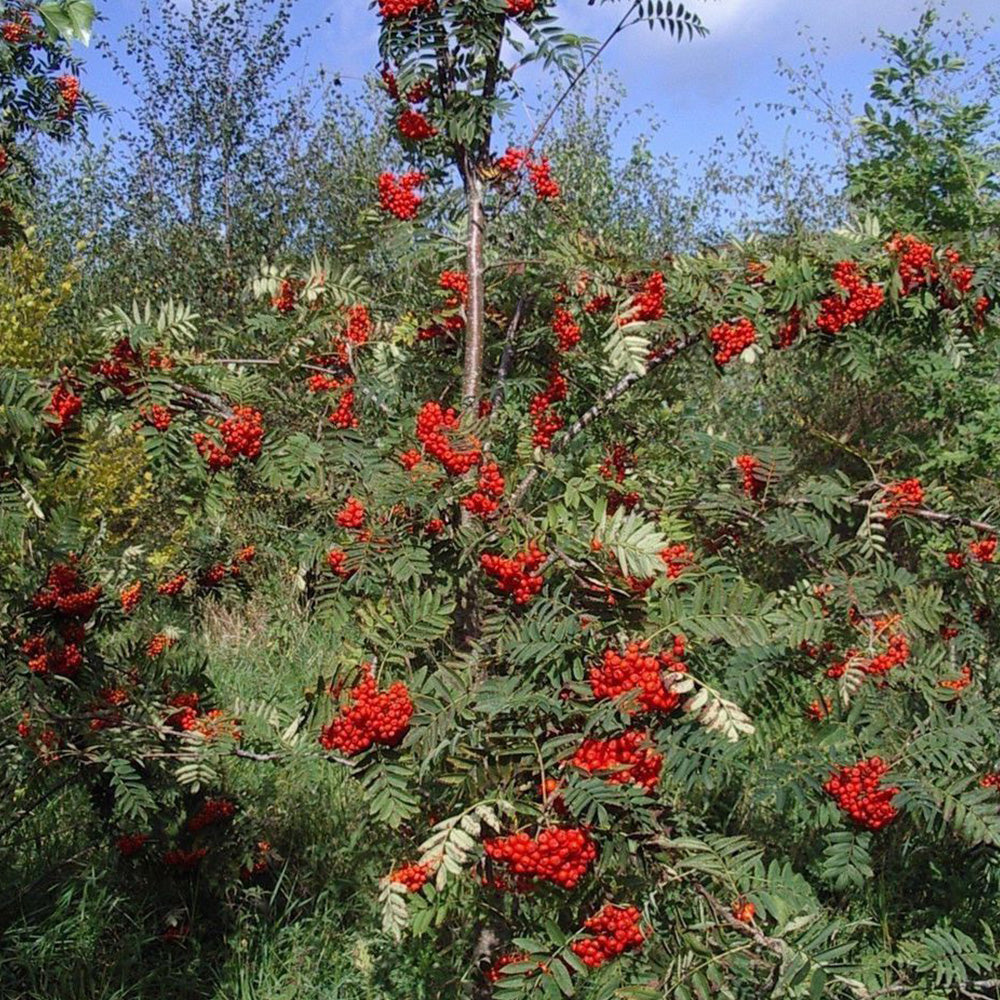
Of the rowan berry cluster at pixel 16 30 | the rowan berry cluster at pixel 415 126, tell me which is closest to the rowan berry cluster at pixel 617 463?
the rowan berry cluster at pixel 415 126

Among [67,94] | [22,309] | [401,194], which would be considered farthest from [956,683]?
[22,309]

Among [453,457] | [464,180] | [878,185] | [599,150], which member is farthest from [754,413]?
[453,457]

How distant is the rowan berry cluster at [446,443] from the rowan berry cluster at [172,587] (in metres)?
1.46

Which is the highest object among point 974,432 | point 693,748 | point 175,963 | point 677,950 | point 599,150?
point 599,150

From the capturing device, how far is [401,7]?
84.4 inches

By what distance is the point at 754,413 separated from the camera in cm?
633

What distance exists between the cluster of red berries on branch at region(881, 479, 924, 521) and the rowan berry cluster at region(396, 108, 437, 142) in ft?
4.56

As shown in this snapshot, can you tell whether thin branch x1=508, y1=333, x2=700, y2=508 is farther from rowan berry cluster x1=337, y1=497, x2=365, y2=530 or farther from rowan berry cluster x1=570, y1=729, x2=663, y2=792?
rowan berry cluster x1=570, y1=729, x2=663, y2=792

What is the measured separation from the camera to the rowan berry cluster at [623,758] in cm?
160

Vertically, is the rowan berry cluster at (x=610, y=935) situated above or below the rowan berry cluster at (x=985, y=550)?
below

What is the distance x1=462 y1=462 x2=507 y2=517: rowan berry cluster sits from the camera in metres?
1.93

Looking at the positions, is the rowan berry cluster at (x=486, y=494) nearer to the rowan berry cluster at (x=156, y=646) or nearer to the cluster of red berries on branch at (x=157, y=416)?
the cluster of red berries on branch at (x=157, y=416)

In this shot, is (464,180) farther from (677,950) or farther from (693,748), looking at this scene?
(677,950)

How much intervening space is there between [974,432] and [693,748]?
9.90 feet
